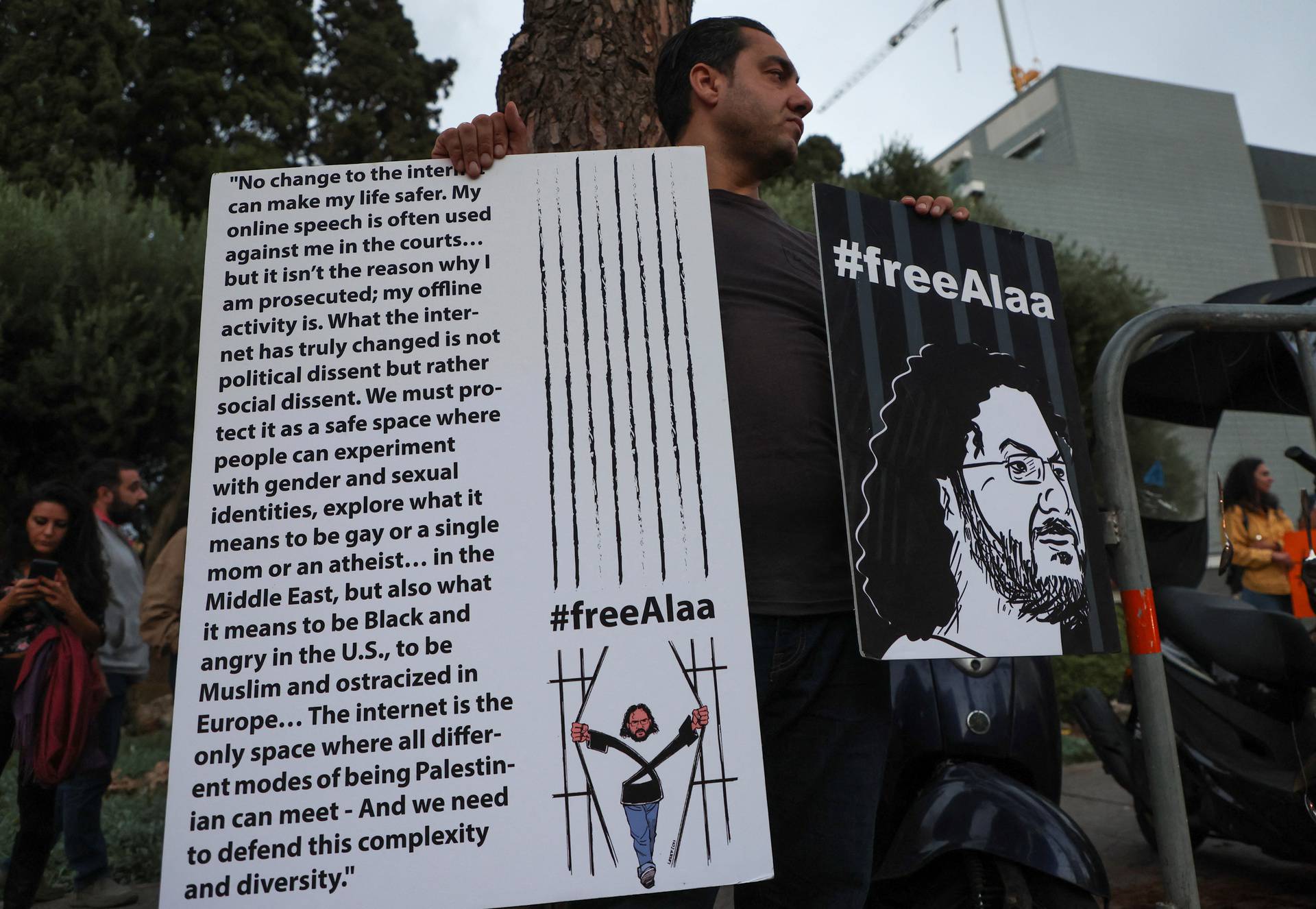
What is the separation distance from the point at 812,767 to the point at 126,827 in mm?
4675

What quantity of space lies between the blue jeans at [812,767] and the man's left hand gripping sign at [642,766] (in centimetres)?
22

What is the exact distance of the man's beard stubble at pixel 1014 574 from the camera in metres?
1.59

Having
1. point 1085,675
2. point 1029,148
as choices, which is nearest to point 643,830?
point 1085,675

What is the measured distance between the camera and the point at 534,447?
1462 millimetres

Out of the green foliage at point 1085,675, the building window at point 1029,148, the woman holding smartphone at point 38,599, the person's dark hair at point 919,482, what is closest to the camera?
the person's dark hair at point 919,482

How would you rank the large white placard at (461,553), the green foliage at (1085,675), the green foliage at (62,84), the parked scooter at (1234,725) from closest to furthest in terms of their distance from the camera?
the large white placard at (461,553) < the parked scooter at (1234,725) < the green foliage at (1085,675) < the green foliage at (62,84)

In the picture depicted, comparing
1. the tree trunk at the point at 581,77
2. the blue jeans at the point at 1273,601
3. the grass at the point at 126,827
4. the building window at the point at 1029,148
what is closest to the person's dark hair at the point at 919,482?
the tree trunk at the point at 581,77

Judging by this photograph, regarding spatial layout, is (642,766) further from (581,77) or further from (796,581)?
(581,77)

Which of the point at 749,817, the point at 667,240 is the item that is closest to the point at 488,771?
the point at 749,817

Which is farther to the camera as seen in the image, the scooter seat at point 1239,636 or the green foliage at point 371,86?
the green foliage at point 371,86

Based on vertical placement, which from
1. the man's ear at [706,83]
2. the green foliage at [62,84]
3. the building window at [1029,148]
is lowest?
the man's ear at [706,83]

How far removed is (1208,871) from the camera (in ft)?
12.8

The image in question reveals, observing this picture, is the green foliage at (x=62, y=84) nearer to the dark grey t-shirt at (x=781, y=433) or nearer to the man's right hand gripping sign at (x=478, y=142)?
the man's right hand gripping sign at (x=478, y=142)

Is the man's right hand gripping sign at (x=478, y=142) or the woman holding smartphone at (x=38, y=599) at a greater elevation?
the man's right hand gripping sign at (x=478, y=142)
